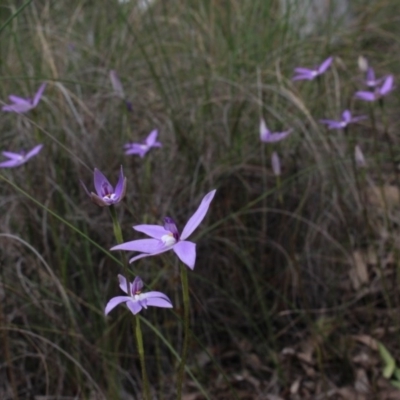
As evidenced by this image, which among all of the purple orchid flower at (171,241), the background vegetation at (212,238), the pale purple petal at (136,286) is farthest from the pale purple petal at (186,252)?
the background vegetation at (212,238)

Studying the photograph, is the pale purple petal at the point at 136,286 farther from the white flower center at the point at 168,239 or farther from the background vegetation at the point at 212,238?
the background vegetation at the point at 212,238

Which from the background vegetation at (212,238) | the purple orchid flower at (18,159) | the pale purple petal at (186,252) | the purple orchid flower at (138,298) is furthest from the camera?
the background vegetation at (212,238)

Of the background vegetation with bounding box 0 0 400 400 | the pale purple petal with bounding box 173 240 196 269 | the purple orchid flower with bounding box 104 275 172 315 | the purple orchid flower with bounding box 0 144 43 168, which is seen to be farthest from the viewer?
the background vegetation with bounding box 0 0 400 400

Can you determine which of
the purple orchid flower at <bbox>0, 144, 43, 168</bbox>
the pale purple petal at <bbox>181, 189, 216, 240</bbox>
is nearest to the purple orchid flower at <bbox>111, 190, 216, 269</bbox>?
the pale purple petal at <bbox>181, 189, 216, 240</bbox>

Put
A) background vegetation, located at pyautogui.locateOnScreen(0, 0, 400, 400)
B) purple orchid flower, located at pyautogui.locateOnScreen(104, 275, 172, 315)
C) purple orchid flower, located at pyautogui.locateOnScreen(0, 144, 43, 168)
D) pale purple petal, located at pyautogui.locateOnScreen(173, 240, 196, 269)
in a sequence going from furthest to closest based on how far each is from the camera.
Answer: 1. background vegetation, located at pyautogui.locateOnScreen(0, 0, 400, 400)
2. purple orchid flower, located at pyautogui.locateOnScreen(0, 144, 43, 168)
3. purple orchid flower, located at pyautogui.locateOnScreen(104, 275, 172, 315)
4. pale purple petal, located at pyautogui.locateOnScreen(173, 240, 196, 269)

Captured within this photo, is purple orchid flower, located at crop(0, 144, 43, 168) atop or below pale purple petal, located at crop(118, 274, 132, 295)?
atop

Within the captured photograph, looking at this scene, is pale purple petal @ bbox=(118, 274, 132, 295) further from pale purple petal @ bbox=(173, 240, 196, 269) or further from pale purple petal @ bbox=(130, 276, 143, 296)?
pale purple petal @ bbox=(173, 240, 196, 269)
